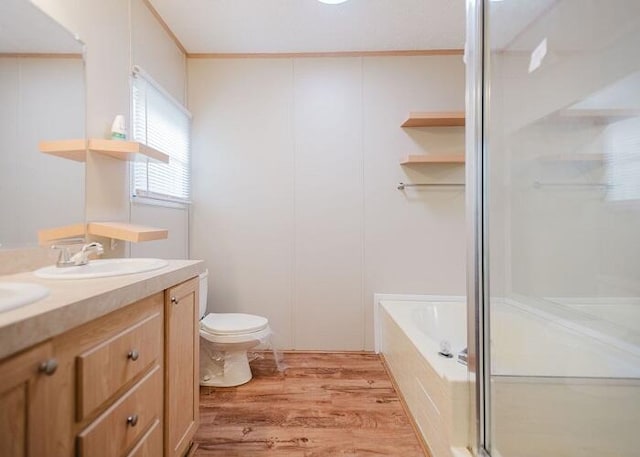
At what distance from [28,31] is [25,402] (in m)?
1.36

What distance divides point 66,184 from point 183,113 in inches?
54.2

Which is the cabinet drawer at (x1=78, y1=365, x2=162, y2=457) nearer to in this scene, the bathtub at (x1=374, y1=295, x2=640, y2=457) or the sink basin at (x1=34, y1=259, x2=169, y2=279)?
the sink basin at (x1=34, y1=259, x2=169, y2=279)

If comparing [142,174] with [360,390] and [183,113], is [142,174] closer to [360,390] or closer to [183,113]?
[183,113]

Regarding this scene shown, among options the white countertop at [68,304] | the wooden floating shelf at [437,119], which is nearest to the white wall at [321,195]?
the wooden floating shelf at [437,119]

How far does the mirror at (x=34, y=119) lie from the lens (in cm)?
112

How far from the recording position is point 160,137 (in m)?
2.20

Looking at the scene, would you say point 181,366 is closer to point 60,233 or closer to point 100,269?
point 100,269

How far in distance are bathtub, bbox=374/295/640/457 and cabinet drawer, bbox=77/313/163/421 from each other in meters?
1.19

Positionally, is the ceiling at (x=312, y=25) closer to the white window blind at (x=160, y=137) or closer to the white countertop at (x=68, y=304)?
the white window blind at (x=160, y=137)

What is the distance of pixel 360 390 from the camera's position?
208 centimetres

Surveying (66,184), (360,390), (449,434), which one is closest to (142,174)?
(66,184)

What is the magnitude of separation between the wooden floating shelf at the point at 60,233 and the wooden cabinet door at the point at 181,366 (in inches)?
22.3

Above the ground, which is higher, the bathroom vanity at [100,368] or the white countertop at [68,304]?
the white countertop at [68,304]

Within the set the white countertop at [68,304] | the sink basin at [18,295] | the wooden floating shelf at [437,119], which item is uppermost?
the wooden floating shelf at [437,119]
